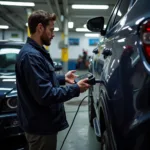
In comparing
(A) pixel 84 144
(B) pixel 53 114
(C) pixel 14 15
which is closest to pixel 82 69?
(C) pixel 14 15

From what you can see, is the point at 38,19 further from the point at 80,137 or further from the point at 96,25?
the point at 80,137

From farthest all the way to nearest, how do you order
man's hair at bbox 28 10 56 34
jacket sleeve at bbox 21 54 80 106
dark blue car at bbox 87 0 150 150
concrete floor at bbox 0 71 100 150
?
1. concrete floor at bbox 0 71 100 150
2. man's hair at bbox 28 10 56 34
3. jacket sleeve at bbox 21 54 80 106
4. dark blue car at bbox 87 0 150 150

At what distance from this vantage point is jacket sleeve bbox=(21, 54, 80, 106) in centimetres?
152

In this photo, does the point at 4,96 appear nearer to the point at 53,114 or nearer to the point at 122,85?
the point at 53,114

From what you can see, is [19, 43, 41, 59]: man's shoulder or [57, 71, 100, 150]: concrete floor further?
[57, 71, 100, 150]: concrete floor

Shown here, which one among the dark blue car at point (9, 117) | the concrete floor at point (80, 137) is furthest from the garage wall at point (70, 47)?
the dark blue car at point (9, 117)

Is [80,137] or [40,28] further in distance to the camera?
[80,137]

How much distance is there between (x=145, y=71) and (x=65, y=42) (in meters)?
13.8

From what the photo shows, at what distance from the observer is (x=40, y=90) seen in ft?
4.98

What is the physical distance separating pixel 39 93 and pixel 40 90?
0.07 feet

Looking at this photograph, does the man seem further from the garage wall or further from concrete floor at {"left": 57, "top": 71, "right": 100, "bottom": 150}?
the garage wall

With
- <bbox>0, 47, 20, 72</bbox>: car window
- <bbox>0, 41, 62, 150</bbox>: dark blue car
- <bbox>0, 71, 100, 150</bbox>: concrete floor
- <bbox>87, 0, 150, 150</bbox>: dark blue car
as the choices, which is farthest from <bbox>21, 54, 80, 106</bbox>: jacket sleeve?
<bbox>0, 47, 20, 72</bbox>: car window

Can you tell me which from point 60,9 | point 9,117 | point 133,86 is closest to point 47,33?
point 133,86

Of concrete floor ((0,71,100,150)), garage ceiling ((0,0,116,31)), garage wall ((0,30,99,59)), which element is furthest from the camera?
garage wall ((0,30,99,59))
